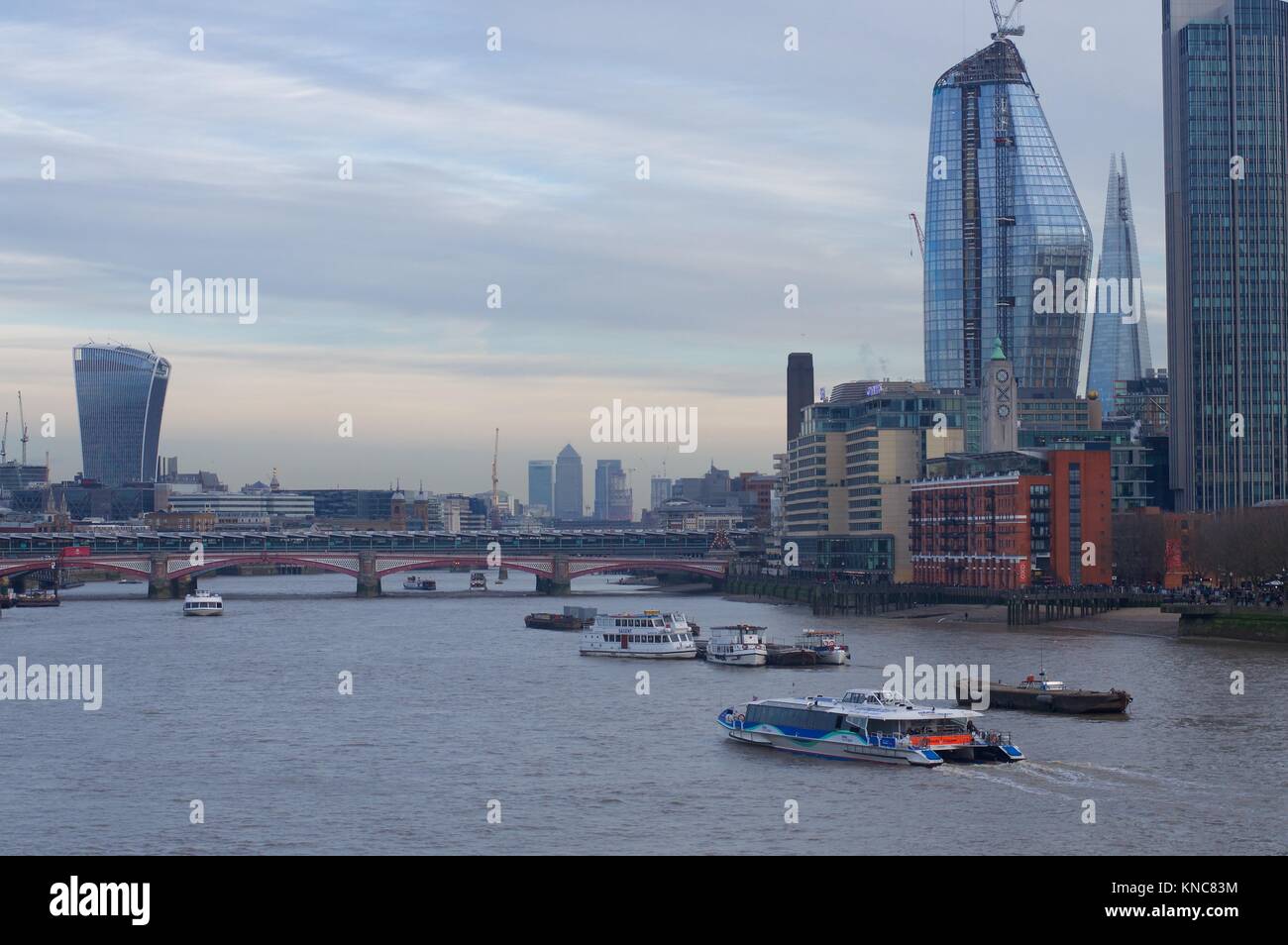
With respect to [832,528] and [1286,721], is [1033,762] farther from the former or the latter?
[832,528]

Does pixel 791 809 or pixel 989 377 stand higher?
pixel 989 377

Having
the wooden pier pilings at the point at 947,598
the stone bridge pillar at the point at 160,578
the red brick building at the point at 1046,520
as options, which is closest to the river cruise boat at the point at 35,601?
the stone bridge pillar at the point at 160,578

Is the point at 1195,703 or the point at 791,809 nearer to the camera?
the point at 791,809

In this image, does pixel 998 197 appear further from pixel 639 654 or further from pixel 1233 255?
pixel 639 654

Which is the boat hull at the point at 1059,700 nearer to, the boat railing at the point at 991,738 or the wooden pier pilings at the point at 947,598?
the boat railing at the point at 991,738

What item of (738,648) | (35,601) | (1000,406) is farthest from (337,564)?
(738,648)

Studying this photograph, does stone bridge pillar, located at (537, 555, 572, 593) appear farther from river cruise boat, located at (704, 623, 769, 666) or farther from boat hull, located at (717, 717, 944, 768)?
boat hull, located at (717, 717, 944, 768)
